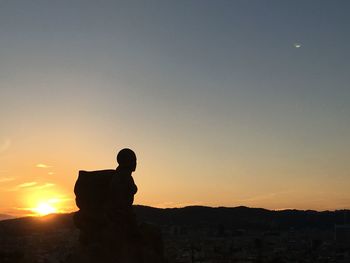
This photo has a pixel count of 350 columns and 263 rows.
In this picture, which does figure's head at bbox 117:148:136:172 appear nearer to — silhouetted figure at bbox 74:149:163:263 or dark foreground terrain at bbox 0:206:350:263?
silhouetted figure at bbox 74:149:163:263

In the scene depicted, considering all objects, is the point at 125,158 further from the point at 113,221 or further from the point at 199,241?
the point at 199,241

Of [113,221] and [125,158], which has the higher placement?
[125,158]

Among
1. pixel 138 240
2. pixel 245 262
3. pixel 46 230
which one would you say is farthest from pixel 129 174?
pixel 46 230

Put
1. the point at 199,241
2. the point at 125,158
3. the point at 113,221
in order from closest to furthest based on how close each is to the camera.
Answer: the point at 113,221 < the point at 125,158 < the point at 199,241

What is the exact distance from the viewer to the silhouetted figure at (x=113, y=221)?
2325 centimetres

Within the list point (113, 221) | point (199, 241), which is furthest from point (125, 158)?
point (199, 241)

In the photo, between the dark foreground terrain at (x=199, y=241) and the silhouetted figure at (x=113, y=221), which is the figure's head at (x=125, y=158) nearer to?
the silhouetted figure at (x=113, y=221)

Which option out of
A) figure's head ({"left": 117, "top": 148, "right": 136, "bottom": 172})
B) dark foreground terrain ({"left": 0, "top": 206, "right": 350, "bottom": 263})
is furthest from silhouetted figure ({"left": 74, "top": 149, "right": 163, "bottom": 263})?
dark foreground terrain ({"left": 0, "top": 206, "right": 350, "bottom": 263})

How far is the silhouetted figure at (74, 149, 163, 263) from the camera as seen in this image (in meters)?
23.2

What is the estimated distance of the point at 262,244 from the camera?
525 ft

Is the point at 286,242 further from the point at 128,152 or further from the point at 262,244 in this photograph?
the point at 128,152

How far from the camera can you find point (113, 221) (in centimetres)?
2361

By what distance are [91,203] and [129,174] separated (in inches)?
82.6

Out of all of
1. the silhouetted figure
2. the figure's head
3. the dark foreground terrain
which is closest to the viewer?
the silhouetted figure
